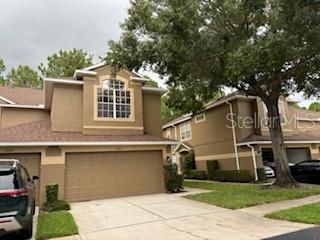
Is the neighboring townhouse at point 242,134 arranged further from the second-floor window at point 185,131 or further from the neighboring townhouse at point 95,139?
the neighboring townhouse at point 95,139

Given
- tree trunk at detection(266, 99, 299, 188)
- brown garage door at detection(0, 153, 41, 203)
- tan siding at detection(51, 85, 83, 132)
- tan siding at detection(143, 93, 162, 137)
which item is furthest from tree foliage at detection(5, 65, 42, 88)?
tree trunk at detection(266, 99, 299, 188)

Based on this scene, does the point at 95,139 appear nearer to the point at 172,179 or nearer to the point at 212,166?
the point at 172,179

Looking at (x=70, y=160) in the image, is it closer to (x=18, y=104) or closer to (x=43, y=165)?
(x=43, y=165)

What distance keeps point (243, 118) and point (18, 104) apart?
16717 mm

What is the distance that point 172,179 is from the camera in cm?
1557

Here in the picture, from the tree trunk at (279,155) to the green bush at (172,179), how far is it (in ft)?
16.9

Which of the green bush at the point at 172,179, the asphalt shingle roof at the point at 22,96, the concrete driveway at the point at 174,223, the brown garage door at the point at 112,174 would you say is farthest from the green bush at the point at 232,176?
the asphalt shingle roof at the point at 22,96

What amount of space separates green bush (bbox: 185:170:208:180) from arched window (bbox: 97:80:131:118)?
10657mm

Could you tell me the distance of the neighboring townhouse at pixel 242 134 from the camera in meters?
20.6

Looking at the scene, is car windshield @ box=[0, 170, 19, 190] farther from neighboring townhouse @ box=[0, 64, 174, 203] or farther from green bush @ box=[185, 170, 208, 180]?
green bush @ box=[185, 170, 208, 180]

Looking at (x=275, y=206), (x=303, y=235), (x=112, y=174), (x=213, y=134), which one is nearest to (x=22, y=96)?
(x=112, y=174)

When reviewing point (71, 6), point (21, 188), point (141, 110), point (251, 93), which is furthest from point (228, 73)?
point (21, 188)

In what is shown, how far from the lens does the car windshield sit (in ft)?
21.8

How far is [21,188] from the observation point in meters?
6.84
